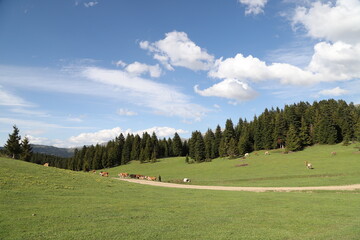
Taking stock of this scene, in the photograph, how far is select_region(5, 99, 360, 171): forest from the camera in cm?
8606

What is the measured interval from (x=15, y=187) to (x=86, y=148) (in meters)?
131

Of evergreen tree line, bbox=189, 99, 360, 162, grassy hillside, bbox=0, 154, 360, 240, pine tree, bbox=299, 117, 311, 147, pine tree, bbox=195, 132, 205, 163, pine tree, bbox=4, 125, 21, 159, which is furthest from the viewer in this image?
Result: pine tree, bbox=195, 132, 205, 163

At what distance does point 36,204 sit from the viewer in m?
14.2

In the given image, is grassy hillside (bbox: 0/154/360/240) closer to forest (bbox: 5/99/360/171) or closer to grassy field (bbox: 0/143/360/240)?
grassy field (bbox: 0/143/360/240)

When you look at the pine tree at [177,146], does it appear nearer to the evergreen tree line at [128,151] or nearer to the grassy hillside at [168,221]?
the evergreen tree line at [128,151]

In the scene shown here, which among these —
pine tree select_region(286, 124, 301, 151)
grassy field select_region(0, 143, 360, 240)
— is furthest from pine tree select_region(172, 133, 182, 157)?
grassy field select_region(0, 143, 360, 240)

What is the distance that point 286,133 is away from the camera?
91.4 metres

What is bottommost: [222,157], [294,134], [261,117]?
[222,157]

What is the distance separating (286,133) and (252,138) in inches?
623

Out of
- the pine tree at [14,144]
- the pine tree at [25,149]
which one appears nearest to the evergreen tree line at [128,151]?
the pine tree at [25,149]

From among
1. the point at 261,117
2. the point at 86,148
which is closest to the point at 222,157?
the point at 261,117

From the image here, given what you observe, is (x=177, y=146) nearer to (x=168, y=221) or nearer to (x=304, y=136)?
(x=304, y=136)

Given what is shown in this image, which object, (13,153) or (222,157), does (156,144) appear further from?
(13,153)

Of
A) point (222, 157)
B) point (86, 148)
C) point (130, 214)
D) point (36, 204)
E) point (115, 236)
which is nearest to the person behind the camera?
point (115, 236)
